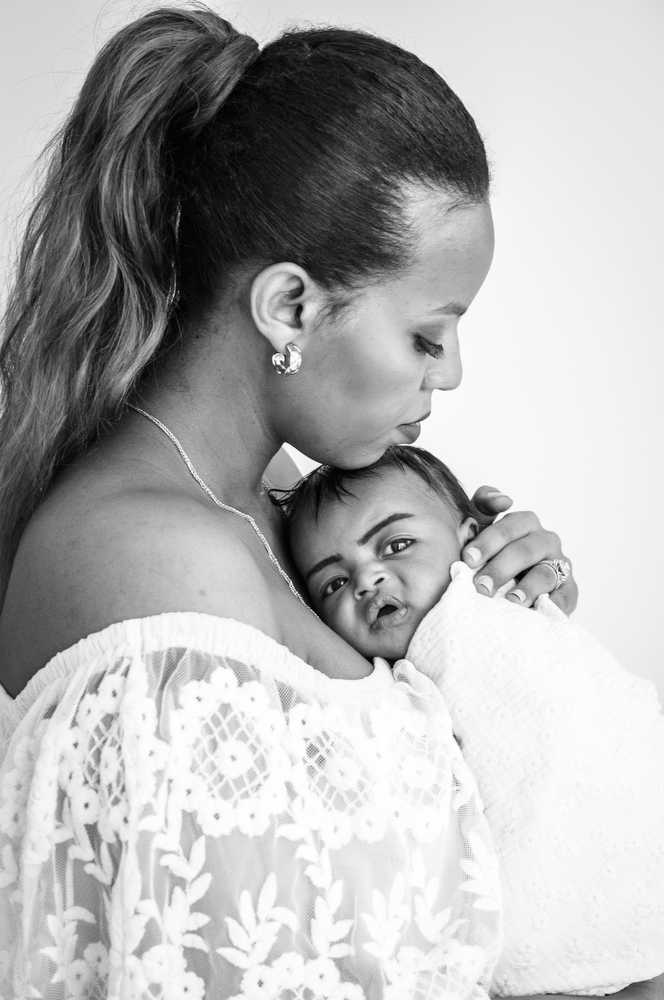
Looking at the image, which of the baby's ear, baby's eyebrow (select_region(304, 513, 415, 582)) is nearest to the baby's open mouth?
baby's eyebrow (select_region(304, 513, 415, 582))

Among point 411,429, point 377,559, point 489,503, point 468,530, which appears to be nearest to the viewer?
point 411,429

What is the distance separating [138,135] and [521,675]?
3.03 ft

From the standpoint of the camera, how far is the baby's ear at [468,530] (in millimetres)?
1738

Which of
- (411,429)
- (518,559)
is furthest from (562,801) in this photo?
(411,429)

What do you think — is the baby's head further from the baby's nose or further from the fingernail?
the fingernail

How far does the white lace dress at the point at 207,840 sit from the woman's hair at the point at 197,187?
0.43 m

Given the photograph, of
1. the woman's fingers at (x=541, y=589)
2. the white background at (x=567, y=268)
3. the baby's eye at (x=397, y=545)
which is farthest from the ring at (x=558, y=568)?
the white background at (x=567, y=268)

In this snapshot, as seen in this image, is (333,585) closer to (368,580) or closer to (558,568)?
(368,580)

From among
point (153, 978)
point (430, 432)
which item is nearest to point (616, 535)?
point (430, 432)

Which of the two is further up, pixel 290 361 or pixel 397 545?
pixel 290 361

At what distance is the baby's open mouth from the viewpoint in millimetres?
1567

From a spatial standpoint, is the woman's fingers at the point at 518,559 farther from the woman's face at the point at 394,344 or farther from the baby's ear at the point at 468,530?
the woman's face at the point at 394,344

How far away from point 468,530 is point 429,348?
0.48 meters

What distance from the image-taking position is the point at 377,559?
1.62m
